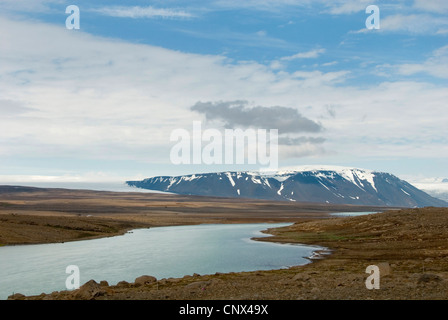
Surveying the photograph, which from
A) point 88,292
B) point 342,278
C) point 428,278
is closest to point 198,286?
point 88,292

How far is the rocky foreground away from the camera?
27.1 meters

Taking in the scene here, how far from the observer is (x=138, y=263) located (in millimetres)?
55406

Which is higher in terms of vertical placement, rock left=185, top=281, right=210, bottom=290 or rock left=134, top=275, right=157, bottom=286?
rock left=185, top=281, right=210, bottom=290

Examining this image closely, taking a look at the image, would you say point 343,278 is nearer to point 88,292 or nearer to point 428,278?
point 428,278

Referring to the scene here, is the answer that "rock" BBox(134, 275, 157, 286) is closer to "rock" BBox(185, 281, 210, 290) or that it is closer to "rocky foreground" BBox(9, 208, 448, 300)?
"rocky foreground" BBox(9, 208, 448, 300)

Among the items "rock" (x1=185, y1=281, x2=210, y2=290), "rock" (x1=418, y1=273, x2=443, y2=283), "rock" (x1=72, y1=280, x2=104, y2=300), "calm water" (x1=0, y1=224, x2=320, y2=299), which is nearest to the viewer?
"rock" (x1=72, y1=280, x2=104, y2=300)

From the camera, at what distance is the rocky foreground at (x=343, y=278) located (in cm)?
2708

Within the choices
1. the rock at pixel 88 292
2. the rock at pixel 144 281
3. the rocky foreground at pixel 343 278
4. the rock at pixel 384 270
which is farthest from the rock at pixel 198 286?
the rock at pixel 384 270

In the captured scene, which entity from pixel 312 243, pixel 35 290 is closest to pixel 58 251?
pixel 35 290

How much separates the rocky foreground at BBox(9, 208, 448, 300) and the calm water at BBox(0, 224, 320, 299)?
5.84 meters

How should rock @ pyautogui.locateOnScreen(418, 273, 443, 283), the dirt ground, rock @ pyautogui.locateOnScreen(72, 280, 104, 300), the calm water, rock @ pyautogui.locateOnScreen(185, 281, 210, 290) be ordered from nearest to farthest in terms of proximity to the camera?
rock @ pyautogui.locateOnScreen(72, 280, 104, 300), the dirt ground, rock @ pyautogui.locateOnScreen(418, 273, 443, 283), rock @ pyautogui.locateOnScreen(185, 281, 210, 290), the calm water

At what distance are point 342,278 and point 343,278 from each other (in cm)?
9

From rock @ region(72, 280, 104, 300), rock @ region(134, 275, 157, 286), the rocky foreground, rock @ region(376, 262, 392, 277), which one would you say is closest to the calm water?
rock @ region(134, 275, 157, 286)

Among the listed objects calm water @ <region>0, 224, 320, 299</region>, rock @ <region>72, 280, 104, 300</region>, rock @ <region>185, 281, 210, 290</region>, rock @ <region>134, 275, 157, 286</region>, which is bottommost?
calm water @ <region>0, 224, 320, 299</region>
